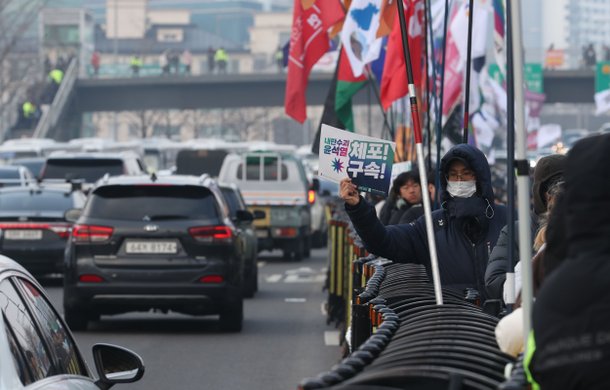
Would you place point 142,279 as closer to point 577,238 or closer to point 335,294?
point 335,294

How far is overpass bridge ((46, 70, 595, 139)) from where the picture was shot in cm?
8550

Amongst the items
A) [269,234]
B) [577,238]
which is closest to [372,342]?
[577,238]

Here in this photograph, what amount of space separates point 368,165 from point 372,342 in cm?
270

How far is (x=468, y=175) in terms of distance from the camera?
9.25 meters

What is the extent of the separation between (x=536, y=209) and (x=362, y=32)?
12.6 m

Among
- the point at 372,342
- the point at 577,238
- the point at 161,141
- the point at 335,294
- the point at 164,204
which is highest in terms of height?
the point at 577,238

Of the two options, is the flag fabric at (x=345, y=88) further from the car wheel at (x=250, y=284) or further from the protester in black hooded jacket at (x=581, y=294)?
the protester in black hooded jacket at (x=581, y=294)

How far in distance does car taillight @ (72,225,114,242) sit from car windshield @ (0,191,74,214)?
309 inches

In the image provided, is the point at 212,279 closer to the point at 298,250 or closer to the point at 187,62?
the point at 298,250

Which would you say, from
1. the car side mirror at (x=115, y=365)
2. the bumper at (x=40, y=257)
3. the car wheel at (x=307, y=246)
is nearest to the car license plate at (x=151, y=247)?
the bumper at (x=40, y=257)

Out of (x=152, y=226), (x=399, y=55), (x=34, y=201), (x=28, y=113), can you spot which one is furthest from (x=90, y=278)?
(x=28, y=113)

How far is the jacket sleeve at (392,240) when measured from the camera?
8.76 m

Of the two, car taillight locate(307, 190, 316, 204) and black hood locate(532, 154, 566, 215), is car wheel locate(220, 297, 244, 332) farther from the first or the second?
car taillight locate(307, 190, 316, 204)

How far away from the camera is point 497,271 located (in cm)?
819
